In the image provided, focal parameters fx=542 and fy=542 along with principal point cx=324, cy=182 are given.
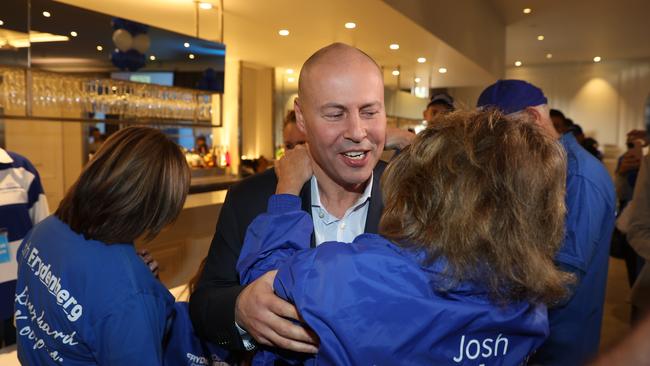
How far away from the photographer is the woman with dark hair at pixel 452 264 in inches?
37.7

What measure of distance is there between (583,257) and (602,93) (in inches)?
568

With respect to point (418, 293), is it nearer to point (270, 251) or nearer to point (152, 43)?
point (270, 251)

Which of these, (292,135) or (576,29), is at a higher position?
(576,29)

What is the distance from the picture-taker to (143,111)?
480cm

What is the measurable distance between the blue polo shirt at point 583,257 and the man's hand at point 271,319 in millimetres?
1028

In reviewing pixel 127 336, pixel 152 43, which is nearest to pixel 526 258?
pixel 127 336

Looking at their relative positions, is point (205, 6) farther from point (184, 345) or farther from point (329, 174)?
point (184, 345)

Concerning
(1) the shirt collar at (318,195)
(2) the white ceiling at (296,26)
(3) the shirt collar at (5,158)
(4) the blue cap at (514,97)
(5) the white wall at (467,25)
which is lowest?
(1) the shirt collar at (318,195)

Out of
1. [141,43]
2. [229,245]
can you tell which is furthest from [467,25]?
[229,245]

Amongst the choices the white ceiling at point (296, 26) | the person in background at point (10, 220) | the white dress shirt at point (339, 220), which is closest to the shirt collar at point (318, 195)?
the white dress shirt at point (339, 220)

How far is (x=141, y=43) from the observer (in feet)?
14.9

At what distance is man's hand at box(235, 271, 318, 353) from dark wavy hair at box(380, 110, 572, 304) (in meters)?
0.26

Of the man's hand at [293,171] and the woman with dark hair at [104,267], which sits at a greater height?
the man's hand at [293,171]

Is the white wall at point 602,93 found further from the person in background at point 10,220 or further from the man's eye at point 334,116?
the man's eye at point 334,116
